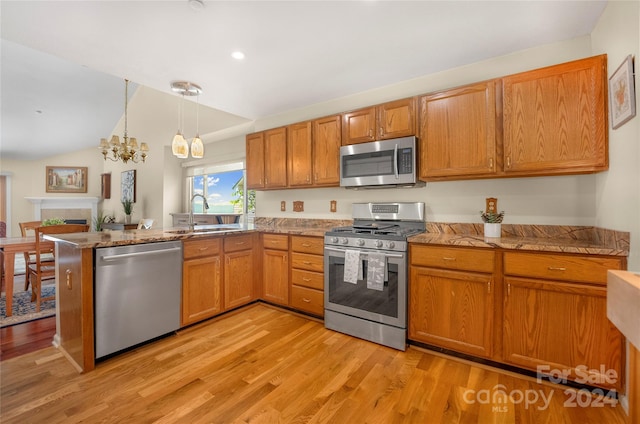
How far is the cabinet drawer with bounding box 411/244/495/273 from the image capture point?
1.92 meters

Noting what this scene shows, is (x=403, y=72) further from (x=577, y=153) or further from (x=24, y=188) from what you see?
(x=24, y=188)

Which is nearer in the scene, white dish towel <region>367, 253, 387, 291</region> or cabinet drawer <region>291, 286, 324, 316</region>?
white dish towel <region>367, 253, 387, 291</region>

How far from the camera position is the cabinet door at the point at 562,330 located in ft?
5.24

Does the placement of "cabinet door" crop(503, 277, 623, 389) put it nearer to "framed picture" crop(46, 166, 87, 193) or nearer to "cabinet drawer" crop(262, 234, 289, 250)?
"cabinet drawer" crop(262, 234, 289, 250)

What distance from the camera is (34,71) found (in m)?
3.84

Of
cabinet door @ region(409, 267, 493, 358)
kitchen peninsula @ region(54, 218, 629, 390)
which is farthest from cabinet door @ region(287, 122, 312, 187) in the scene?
cabinet door @ region(409, 267, 493, 358)

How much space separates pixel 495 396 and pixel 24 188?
32.2 feet

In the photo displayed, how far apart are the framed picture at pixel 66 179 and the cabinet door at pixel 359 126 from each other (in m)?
7.93

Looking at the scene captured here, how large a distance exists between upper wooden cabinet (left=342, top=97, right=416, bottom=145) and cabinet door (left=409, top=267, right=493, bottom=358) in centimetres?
129

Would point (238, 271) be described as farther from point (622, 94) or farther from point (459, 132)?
point (622, 94)

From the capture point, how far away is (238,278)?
2.98m

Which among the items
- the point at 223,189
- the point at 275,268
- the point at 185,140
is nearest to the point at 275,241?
the point at 275,268

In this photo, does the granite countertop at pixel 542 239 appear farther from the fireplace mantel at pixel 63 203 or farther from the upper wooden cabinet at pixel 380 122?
the fireplace mantel at pixel 63 203

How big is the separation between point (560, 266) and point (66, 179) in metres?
9.82
